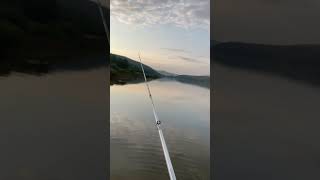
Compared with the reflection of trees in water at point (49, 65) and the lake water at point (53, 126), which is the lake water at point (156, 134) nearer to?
the lake water at point (53, 126)

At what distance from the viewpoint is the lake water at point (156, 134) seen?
221 centimetres

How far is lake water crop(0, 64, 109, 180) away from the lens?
2205mm

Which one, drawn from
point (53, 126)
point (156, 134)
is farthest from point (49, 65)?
point (156, 134)

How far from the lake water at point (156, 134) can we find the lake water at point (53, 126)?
0.09 meters

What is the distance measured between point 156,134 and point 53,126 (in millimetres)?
641

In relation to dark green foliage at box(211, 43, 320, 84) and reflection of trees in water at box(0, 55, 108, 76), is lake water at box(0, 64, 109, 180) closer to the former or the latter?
reflection of trees in water at box(0, 55, 108, 76)

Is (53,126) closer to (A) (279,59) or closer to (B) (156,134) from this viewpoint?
(B) (156,134)

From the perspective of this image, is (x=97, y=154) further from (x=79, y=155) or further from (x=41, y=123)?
(x=41, y=123)

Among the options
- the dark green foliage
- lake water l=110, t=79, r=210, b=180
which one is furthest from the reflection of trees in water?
the dark green foliage

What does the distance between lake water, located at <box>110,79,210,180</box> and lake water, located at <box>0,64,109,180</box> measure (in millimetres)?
94

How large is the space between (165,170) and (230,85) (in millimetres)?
664

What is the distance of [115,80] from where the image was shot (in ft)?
7.39

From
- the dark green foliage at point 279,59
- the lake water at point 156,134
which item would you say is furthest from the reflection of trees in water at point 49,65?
the dark green foliage at point 279,59

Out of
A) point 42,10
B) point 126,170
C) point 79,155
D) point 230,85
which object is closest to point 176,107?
point 230,85
